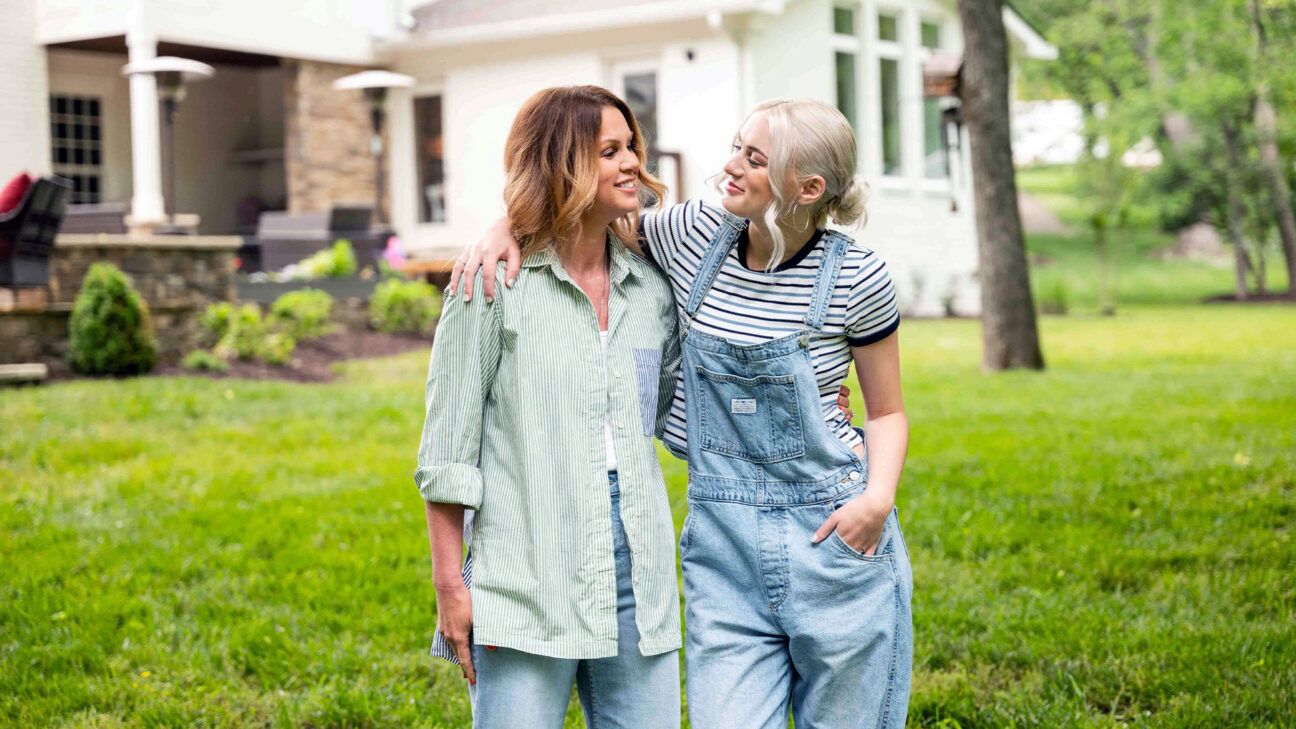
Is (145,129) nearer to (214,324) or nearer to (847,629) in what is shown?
(214,324)

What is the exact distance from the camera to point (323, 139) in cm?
1792

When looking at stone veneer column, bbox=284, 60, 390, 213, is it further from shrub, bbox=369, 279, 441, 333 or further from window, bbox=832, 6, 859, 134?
window, bbox=832, 6, 859, 134

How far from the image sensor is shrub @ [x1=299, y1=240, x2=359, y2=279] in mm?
13383

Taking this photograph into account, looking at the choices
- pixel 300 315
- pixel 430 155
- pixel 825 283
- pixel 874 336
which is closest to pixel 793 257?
pixel 825 283

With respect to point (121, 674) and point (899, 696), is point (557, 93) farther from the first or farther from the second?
point (121, 674)

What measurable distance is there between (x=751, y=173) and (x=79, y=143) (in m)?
18.4

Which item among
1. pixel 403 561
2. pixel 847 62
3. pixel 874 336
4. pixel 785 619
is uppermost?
pixel 847 62

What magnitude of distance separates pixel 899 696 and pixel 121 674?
2521mm

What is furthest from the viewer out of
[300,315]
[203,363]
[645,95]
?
[645,95]

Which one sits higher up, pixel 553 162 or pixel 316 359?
pixel 553 162

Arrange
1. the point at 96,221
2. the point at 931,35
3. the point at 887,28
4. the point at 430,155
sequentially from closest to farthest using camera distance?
the point at 96,221, the point at 430,155, the point at 887,28, the point at 931,35

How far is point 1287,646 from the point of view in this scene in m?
3.89

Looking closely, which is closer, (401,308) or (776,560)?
(776,560)

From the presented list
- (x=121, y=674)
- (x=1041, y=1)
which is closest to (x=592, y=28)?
(x=121, y=674)
